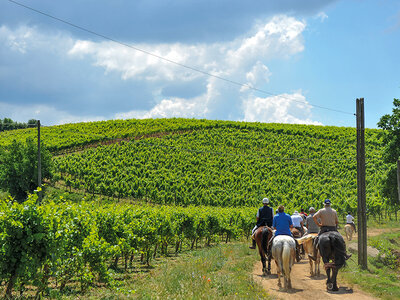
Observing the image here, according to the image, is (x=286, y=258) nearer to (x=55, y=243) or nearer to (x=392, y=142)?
(x=55, y=243)

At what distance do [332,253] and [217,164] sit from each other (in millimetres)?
49050

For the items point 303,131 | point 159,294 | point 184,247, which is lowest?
point 184,247

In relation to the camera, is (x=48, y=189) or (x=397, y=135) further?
(x=48, y=189)

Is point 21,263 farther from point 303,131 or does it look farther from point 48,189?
point 303,131

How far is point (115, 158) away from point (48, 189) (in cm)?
1266

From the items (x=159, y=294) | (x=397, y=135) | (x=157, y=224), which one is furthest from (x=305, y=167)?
(x=159, y=294)

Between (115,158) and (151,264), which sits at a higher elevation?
(115,158)

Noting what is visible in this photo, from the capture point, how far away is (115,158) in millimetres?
57500

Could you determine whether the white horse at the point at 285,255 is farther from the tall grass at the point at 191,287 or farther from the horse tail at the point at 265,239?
the horse tail at the point at 265,239

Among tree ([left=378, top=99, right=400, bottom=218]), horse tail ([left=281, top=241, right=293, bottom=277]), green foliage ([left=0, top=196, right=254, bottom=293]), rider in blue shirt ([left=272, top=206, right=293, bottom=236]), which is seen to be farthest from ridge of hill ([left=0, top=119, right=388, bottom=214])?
horse tail ([left=281, top=241, right=293, bottom=277])

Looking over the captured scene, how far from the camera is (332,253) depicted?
11094 millimetres

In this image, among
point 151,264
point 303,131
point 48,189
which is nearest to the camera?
point 151,264

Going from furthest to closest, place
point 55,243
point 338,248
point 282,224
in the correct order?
point 282,224 < point 338,248 < point 55,243

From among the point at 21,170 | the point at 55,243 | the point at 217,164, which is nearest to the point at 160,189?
the point at 217,164
